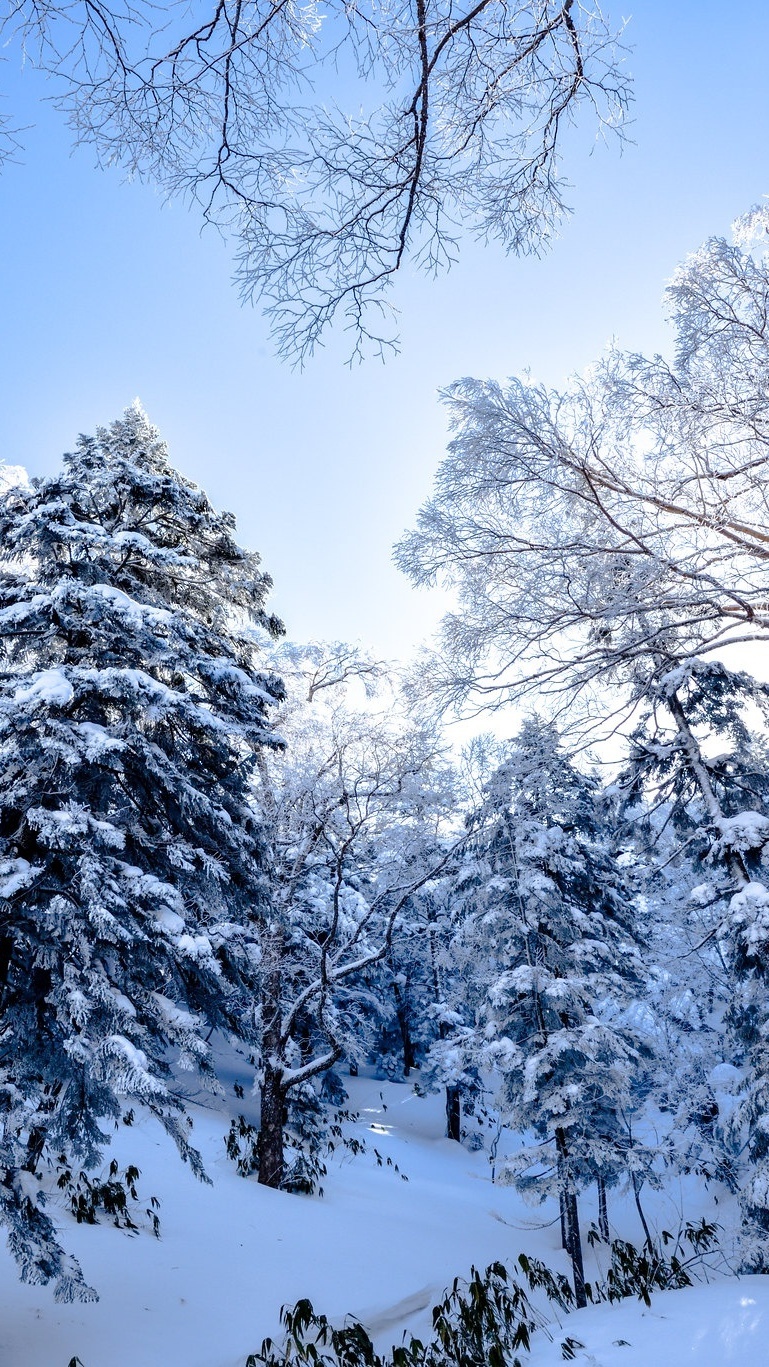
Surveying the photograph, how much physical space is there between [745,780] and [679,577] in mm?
6296

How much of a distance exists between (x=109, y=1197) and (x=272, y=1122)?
384 centimetres

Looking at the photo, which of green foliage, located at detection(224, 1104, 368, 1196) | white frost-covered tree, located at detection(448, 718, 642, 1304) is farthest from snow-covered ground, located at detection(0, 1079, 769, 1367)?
white frost-covered tree, located at detection(448, 718, 642, 1304)

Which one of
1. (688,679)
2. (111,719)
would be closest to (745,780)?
(688,679)

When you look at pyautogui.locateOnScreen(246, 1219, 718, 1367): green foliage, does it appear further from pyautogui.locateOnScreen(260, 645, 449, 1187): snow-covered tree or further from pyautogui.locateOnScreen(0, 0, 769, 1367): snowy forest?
pyautogui.locateOnScreen(260, 645, 449, 1187): snow-covered tree

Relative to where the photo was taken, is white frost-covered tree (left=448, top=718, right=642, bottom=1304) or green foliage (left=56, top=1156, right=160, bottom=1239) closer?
green foliage (left=56, top=1156, right=160, bottom=1239)

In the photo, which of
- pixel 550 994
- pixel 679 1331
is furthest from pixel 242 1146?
pixel 679 1331

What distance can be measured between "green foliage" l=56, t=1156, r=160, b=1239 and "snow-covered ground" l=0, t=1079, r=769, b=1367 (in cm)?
19

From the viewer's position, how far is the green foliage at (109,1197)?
724cm

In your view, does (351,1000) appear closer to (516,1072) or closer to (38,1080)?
(516,1072)

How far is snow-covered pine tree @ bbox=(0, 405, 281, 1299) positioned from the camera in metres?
4.82

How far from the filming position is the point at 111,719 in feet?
23.0

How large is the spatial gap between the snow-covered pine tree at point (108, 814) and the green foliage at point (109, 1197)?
105 cm

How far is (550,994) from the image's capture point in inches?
441

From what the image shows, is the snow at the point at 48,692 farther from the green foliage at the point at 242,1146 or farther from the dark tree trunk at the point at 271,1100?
the green foliage at the point at 242,1146
